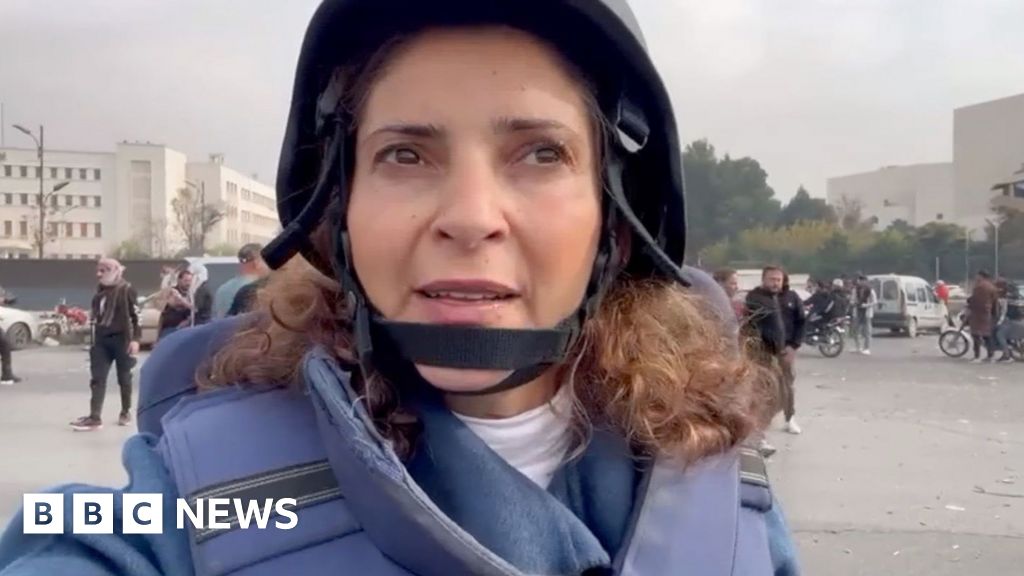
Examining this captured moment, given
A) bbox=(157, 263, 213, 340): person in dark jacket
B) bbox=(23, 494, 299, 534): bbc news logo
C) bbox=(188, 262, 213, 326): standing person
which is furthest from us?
bbox=(157, 263, 213, 340): person in dark jacket

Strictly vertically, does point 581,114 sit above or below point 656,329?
above

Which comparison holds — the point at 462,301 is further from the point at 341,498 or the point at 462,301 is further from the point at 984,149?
the point at 984,149

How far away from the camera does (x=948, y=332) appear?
64.2 feet

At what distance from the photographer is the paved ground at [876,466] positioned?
5.44 m

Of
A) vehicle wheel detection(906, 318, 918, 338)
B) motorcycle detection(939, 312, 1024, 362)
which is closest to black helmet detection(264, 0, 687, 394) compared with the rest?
motorcycle detection(939, 312, 1024, 362)

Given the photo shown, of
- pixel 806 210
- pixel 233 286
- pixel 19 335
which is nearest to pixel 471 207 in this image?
pixel 233 286

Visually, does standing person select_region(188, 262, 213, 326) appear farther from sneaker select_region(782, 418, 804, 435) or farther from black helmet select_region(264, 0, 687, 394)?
black helmet select_region(264, 0, 687, 394)

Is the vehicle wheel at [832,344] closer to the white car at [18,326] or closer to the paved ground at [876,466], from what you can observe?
the paved ground at [876,466]

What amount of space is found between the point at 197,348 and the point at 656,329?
2.17ft

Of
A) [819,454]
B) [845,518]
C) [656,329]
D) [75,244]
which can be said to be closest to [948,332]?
[819,454]

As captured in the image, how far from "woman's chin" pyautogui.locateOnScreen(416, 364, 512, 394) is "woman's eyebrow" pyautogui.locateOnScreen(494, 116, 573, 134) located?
0.29 meters

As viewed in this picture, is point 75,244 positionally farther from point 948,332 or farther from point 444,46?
point 444,46

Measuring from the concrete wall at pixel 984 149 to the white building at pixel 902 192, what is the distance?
10.2 feet

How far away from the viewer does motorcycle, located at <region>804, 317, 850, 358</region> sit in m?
19.4
